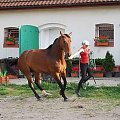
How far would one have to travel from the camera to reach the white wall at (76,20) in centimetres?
1994

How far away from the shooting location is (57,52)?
11578mm

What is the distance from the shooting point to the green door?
20.0 metres

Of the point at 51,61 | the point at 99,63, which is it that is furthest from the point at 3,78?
the point at 51,61

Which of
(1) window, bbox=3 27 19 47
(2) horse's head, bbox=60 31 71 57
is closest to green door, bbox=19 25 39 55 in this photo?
(1) window, bbox=3 27 19 47

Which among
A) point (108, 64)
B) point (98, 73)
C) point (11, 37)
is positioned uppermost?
point (11, 37)

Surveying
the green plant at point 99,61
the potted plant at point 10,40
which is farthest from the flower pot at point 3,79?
the potted plant at point 10,40

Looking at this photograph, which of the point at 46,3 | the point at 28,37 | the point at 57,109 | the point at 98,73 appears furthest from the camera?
the point at 46,3

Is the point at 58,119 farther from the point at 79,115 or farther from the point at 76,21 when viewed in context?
the point at 76,21

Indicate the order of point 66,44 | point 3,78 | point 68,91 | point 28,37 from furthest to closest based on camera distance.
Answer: point 28,37, point 3,78, point 68,91, point 66,44

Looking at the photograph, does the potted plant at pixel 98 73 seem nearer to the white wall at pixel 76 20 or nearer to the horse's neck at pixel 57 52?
the white wall at pixel 76 20

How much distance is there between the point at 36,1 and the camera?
2142 centimetres

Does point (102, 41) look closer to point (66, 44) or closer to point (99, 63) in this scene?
point (99, 63)

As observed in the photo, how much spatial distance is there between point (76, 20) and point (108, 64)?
117 inches

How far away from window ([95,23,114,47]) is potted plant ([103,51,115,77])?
0.66 meters
